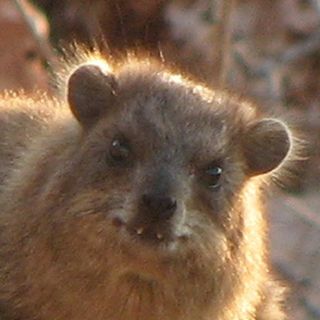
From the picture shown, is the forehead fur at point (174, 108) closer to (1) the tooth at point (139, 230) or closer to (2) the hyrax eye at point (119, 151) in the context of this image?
(2) the hyrax eye at point (119, 151)

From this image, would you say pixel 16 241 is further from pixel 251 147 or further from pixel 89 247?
pixel 251 147

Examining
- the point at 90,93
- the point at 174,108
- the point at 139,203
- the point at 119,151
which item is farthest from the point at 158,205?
the point at 90,93

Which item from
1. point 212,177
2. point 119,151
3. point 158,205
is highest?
point 119,151

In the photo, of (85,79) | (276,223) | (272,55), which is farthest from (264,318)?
(272,55)

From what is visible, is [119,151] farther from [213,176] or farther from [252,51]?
[252,51]

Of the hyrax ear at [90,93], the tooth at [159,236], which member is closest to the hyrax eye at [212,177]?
the tooth at [159,236]

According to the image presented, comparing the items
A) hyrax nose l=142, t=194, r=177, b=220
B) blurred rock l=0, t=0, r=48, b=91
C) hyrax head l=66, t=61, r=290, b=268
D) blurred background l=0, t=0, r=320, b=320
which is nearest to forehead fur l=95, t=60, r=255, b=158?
hyrax head l=66, t=61, r=290, b=268
